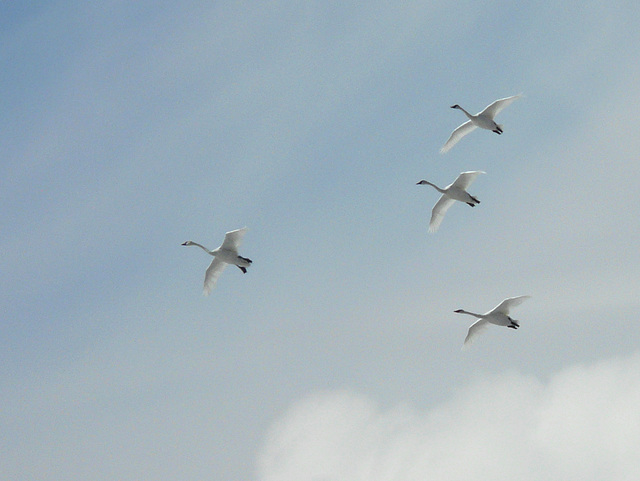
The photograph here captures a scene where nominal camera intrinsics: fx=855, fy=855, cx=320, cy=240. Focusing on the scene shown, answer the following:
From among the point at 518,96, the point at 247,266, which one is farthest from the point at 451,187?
the point at 247,266

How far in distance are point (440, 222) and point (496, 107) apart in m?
14.0

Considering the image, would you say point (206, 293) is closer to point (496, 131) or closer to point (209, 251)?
point (209, 251)

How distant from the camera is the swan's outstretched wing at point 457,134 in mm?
96500

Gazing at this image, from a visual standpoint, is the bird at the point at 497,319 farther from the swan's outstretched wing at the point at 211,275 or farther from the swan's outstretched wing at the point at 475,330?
the swan's outstretched wing at the point at 211,275

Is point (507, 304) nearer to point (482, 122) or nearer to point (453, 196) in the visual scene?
point (453, 196)

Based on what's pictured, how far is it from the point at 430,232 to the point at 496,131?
43.6 feet

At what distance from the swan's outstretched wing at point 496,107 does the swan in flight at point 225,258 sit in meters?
29.0

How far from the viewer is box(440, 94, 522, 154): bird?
300 feet

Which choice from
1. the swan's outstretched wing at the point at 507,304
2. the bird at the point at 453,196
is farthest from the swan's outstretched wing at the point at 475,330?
A: the bird at the point at 453,196

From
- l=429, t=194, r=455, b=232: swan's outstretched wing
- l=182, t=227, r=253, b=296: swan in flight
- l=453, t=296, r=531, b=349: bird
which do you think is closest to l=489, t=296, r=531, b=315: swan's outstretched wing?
l=453, t=296, r=531, b=349: bird

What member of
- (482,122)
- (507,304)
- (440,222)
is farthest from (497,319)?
(482,122)

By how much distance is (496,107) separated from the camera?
9188cm

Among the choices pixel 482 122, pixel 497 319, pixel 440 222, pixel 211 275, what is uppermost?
pixel 482 122

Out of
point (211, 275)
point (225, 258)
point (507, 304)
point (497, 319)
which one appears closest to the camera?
point (507, 304)
